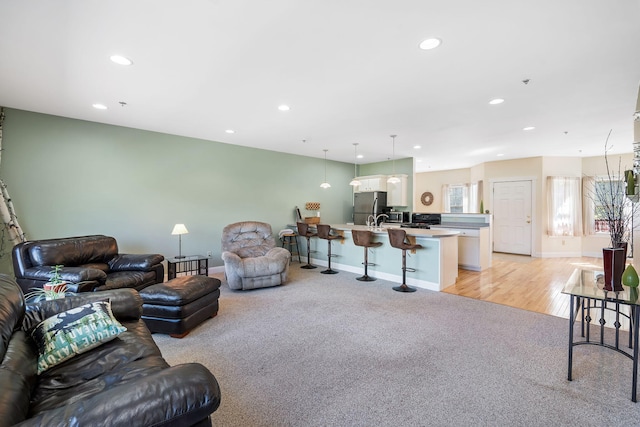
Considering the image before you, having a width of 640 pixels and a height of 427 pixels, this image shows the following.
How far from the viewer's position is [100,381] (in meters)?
1.46

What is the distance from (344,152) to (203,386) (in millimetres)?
6311

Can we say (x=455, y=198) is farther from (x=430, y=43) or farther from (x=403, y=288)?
(x=430, y=43)

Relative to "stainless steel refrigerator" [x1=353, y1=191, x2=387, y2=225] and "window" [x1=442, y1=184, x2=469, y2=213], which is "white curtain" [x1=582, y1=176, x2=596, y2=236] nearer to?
"window" [x1=442, y1=184, x2=469, y2=213]

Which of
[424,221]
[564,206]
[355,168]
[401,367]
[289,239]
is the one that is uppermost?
[355,168]

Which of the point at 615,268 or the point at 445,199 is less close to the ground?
the point at 445,199

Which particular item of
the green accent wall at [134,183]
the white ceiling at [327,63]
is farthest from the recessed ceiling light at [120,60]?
the green accent wall at [134,183]

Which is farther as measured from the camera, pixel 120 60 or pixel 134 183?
pixel 134 183

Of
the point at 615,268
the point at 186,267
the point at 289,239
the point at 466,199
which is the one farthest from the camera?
the point at 466,199

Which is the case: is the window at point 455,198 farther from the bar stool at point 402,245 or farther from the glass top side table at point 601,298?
the glass top side table at point 601,298

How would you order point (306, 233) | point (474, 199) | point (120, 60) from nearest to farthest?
point (120, 60) → point (306, 233) → point (474, 199)

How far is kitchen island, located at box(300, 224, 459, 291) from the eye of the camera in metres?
4.56

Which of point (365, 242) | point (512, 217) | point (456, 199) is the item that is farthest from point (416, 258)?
point (456, 199)

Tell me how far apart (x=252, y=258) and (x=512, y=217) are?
7336 mm

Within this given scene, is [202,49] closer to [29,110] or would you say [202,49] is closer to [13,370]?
[13,370]
